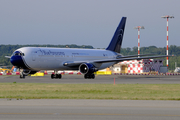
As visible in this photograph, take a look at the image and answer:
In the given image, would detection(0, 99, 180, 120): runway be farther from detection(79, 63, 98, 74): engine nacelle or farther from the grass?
detection(79, 63, 98, 74): engine nacelle

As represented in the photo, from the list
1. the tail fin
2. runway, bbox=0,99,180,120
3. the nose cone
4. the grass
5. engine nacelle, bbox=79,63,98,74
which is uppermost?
the tail fin

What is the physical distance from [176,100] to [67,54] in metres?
31.2

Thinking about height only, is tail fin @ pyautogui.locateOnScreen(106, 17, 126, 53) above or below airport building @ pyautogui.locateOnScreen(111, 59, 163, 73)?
above

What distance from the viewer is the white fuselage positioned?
1678 inches

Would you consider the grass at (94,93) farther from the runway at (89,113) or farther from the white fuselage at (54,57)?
the white fuselage at (54,57)

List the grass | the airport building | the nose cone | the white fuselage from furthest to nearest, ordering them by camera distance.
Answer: the airport building → the white fuselage → the nose cone → the grass

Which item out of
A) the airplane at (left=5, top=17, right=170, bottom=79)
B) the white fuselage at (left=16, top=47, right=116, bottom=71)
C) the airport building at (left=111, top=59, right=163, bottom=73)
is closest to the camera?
the airplane at (left=5, top=17, right=170, bottom=79)

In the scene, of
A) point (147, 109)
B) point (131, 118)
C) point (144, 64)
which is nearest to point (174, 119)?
point (131, 118)

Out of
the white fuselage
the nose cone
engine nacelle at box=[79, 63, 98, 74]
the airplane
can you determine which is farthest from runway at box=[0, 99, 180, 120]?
engine nacelle at box=[79, 63, 98, 74]

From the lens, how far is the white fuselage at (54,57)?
42.6 metres

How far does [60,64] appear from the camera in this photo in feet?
151

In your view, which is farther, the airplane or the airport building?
the airport building

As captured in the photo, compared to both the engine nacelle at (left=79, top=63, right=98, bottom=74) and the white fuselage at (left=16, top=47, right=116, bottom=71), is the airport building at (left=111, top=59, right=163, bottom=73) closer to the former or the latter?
the white fuselage at (left=16, top=47, right=116, bottom=71)

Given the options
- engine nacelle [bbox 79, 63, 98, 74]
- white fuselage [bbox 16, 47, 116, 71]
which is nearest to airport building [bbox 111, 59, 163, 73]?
white fuselage [bbox 16, 47, 116, 71]
